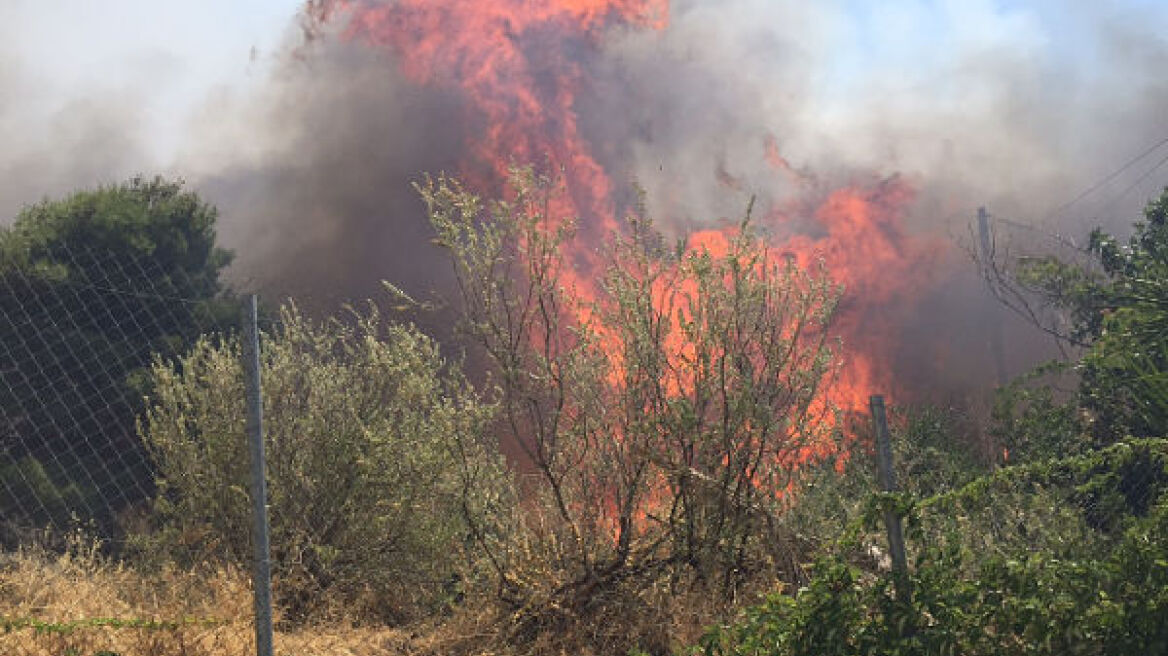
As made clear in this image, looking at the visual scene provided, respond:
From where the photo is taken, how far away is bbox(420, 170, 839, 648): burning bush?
7.76 meters

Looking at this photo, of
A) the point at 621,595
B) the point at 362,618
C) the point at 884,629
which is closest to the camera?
the point at 884,629

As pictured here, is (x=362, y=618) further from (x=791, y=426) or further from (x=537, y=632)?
(x=791, y=426)

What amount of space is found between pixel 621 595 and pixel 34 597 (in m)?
4.48

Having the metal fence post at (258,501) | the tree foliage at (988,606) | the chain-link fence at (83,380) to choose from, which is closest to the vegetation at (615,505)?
the tree foliage at (988,606)

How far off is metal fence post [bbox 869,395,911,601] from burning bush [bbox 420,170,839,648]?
4.78 feet

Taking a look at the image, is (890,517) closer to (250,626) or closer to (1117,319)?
(1117,319)

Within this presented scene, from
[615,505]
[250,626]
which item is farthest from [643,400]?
[250,626]

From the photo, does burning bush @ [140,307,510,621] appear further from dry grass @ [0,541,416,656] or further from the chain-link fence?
the chain-link fence

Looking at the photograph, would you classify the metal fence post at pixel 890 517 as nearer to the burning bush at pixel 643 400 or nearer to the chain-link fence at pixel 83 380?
the burning bush at pixel 643 400

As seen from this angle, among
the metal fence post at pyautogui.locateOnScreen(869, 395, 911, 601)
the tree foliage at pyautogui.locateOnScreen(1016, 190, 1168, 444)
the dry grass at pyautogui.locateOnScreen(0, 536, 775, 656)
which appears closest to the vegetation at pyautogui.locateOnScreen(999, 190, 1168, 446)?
the tree foliage at pyautogui.locateOnScreen(1016, 190, 1168, 444)

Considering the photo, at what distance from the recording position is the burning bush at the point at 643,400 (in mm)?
7758

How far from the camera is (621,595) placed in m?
7.73

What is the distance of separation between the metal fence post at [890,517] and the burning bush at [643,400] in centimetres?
146

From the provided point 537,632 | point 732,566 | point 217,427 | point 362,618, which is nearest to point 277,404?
point 217,427
